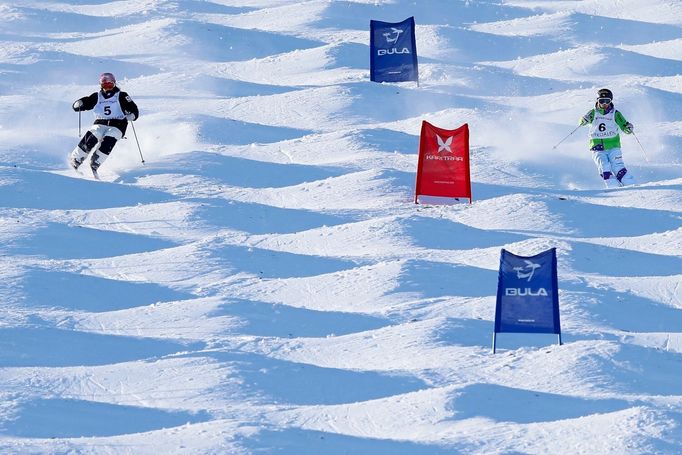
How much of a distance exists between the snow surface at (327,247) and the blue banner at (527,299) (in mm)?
251

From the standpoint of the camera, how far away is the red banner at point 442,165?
14.9 m

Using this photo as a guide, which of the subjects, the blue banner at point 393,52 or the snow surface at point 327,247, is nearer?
the snow surface at point 327,247

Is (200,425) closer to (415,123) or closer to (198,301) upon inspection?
(198,301)

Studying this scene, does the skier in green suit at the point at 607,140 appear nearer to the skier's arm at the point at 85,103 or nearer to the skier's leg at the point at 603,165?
the skier's leg at the point at 603,165

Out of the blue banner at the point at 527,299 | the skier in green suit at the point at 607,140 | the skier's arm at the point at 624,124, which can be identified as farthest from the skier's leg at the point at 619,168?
the blue banner at the point at 527,299

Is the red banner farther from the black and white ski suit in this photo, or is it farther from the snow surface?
the black and white ski suit

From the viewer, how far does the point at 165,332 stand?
11508 mm

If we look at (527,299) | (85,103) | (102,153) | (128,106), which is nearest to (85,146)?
(102,153)

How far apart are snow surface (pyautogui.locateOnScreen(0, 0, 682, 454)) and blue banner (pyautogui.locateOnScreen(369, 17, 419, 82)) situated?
296mm

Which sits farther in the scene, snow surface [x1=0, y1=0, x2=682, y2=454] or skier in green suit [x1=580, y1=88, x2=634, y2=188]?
skier in green suit [x1=580, y1=88, x2=634, y2=188]

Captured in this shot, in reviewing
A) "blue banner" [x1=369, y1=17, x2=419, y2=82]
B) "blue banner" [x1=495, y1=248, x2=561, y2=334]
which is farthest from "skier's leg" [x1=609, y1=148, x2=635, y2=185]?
"blue banner" [x1=495, y1=248, x2=561, y2=334]

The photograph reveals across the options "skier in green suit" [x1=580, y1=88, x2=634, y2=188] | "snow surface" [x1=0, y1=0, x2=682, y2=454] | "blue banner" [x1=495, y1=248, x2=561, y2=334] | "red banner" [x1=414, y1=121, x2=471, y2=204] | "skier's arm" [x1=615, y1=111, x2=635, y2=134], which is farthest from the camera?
"skier in green suit" [x1=580, y1=88, x2=634, y2=188]

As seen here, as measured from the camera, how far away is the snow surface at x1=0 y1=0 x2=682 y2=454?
9.77 meters

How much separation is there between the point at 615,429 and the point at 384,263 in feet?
13.4
